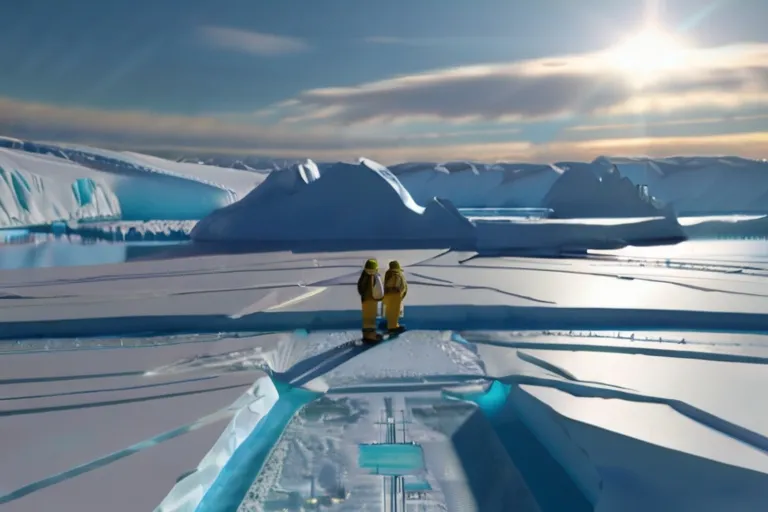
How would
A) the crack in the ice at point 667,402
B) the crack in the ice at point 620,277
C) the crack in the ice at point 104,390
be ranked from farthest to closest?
the crack in the ice at point 620,277 → the crack in the ice at point 104,390 → the crack in the ice at point 667,402

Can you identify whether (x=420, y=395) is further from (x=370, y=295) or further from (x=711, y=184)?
(x=711, y=184)

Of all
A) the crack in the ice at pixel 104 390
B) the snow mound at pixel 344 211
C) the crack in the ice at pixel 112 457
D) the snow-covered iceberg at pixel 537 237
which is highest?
the snow mound at pixel 344 211

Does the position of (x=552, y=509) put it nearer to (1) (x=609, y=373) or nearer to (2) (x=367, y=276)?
(1) (x=609, y=373)

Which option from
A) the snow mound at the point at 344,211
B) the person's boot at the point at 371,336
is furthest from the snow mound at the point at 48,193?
Result: the person's boot at the point at 371,336

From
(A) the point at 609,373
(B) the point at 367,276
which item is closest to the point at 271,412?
(B) the point at 367,276

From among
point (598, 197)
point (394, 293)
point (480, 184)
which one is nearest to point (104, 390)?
point (394, 293)

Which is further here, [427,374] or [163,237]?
[163,237]

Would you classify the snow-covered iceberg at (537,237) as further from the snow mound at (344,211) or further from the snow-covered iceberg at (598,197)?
the snow-covered iceberg at (598,197)

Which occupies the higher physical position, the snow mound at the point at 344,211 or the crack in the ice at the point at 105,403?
the snow mound at the point at 344,211
